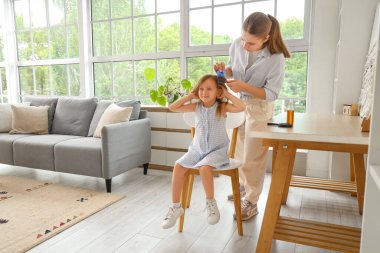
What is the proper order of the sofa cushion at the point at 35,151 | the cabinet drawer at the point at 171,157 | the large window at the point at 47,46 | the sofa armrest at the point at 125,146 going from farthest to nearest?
the large window at the point at 47,46, the cabinet drawer at the point at 171,157, the sofa cushion at the point at 35,151, the sofa armrest at the point at 125,146

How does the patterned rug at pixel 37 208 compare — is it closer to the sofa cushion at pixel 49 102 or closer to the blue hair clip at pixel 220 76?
the sofa cushion at pixel 49 102

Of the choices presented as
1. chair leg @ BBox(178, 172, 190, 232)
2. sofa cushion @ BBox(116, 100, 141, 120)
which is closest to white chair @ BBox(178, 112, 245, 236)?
chair leg @ BBox(178, 172, 190, 232)

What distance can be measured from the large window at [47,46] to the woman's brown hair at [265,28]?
335 centimetres

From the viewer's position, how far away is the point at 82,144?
8.80 ft

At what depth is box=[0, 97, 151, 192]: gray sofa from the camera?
8.47 feet

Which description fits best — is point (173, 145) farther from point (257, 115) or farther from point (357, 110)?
point (357, 110)

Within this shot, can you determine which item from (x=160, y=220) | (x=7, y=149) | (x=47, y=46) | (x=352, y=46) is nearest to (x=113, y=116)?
(x=7, y=149)

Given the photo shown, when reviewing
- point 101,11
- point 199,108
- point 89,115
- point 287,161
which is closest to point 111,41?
point 101,11

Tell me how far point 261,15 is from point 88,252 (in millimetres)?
1681

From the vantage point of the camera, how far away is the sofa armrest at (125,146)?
→ 254 centimetres

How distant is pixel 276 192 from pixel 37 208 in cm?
181

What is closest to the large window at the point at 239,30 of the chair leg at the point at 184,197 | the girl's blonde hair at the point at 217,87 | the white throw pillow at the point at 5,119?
the girl's blonde hair at the point at 217,87

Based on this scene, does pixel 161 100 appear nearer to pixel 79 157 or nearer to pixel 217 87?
pixel 79 157

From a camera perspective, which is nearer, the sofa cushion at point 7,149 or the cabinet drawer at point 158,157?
the sofa cushion at point 7,149
